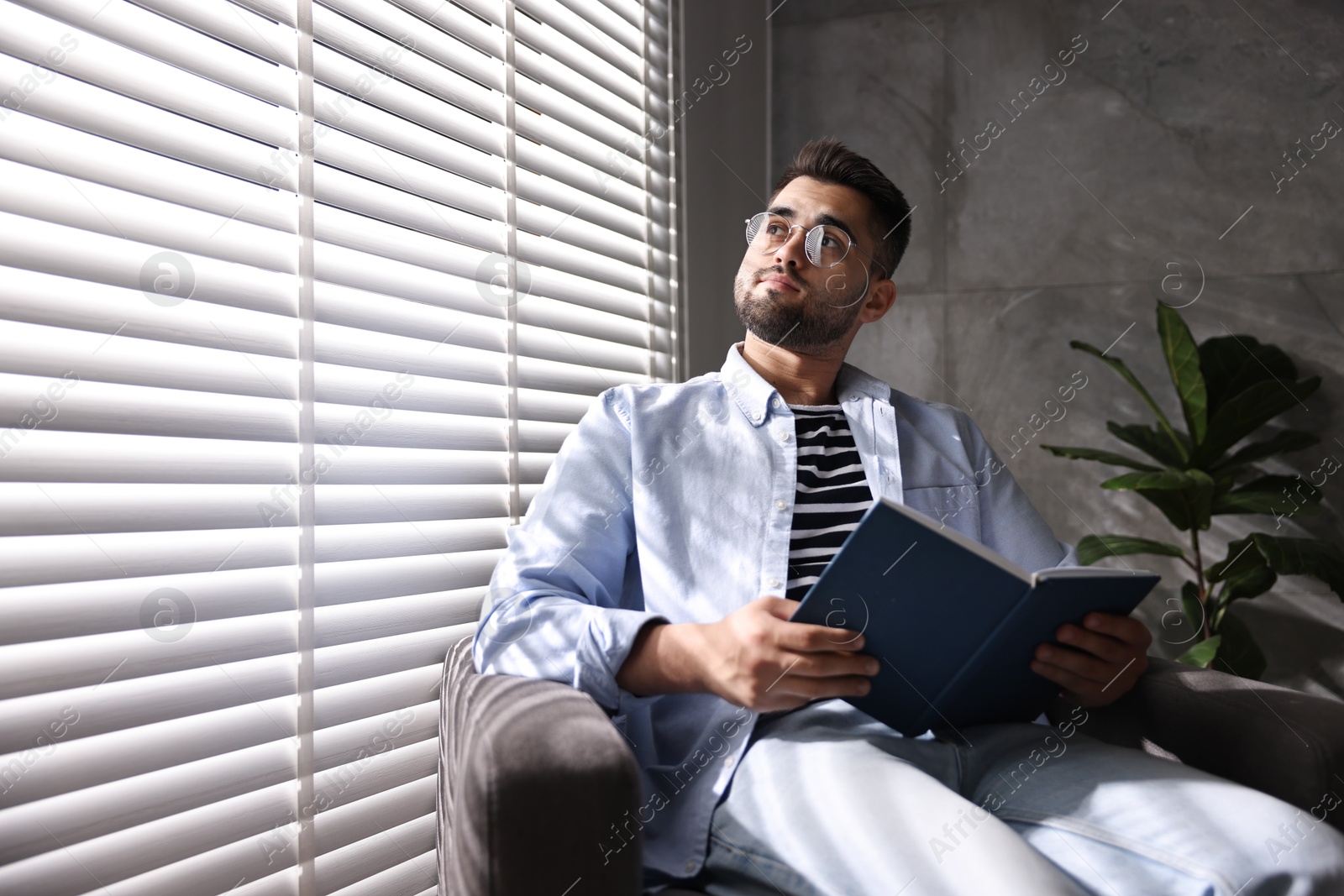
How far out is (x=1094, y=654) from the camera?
109 cm

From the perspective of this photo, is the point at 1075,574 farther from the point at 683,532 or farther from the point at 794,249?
the point at 794,249

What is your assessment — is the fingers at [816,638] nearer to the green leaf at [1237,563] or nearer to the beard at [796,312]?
the beard at [796,312]

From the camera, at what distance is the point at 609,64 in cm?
185

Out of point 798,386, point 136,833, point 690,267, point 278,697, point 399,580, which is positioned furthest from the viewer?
point 690,267

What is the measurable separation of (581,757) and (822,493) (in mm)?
681

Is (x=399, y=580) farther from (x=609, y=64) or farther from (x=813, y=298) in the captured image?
(x=609, y=64)

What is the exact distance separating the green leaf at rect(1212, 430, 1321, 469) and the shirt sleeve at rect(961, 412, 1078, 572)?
0.94 meters

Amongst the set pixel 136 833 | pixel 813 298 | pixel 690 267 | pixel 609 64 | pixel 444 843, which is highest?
pixel 609 64

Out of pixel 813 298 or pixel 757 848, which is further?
pixel 813 298

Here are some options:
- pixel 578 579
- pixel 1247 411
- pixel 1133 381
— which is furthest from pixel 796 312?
pixel 1247 411

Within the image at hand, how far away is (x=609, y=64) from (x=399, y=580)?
3.71 ft

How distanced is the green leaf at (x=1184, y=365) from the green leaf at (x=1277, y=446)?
0.37 ft

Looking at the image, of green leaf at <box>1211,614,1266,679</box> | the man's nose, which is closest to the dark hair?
the man's nose

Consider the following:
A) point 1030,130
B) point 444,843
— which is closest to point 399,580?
point 444,843
